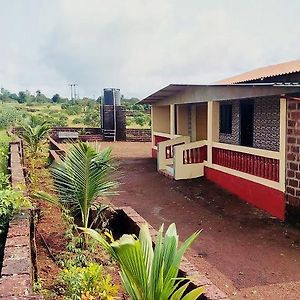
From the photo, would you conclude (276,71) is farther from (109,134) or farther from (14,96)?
(14,96)

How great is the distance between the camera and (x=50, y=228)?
6.14 meters

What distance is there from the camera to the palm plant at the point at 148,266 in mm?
2736

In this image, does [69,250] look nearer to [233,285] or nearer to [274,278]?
[233,285]

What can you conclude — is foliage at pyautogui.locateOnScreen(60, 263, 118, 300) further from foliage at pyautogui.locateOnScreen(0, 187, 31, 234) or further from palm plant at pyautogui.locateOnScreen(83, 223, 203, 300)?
foliage at pyautogui.locateOnScreen(0, 187, 31, 234)

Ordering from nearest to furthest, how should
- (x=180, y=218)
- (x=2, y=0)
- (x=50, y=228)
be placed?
(x=50, y=228)
(x=180, y=218)
(x=2, y=0)

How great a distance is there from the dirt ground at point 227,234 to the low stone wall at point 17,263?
2.61 metres

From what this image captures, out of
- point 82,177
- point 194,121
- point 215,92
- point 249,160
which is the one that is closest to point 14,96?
point 194,121

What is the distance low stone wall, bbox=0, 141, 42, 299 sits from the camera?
2.86 metres

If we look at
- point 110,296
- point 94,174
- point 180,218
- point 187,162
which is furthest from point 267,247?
point 187,162

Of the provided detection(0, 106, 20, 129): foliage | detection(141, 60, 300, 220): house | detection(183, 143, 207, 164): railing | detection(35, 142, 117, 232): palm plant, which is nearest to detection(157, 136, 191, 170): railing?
detection(141, 60, 300, 220): house

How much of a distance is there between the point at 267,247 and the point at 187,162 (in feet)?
19.2

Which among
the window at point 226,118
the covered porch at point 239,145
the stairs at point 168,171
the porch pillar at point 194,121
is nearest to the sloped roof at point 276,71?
the covered porch at point 239,145

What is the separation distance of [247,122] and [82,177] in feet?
23.8

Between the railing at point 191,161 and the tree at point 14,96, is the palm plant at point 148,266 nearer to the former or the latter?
the railing at point 191,161
